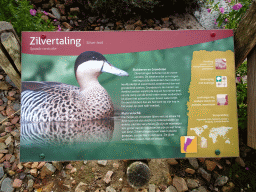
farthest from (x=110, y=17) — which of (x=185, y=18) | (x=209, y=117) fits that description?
(x=209, y=117)

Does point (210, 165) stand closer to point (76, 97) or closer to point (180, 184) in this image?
point (180, 184)

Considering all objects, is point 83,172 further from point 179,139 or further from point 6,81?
point 6,81

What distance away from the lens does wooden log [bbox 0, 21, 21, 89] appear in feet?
4.55

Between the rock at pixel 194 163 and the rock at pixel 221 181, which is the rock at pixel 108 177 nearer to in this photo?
the rock at pixel 194 163

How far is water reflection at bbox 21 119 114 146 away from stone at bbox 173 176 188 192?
946mm

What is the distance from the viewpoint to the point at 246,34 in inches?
58.4

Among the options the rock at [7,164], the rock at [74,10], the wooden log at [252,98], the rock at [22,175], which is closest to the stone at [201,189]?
the wooden log at [252,98]

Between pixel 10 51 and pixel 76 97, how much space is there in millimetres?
681

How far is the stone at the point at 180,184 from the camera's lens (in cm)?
179

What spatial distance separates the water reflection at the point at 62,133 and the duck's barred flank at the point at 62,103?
46 mm

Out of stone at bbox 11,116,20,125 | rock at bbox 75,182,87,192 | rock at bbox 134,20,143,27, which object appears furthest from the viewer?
rock at bbox 134,20,143,27

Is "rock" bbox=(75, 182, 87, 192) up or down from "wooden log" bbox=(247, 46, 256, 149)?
down

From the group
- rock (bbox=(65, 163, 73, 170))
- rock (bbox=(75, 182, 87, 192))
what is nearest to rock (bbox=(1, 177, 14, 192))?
rock (bbox=(65, 163, 73, 170))

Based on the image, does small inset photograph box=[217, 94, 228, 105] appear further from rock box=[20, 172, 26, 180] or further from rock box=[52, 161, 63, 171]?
rock box=[20, 172, 26, 180]
